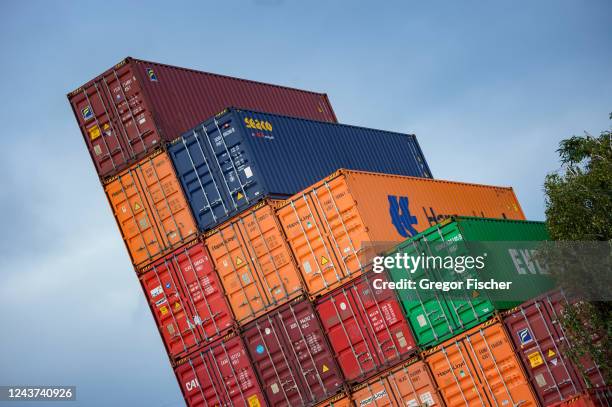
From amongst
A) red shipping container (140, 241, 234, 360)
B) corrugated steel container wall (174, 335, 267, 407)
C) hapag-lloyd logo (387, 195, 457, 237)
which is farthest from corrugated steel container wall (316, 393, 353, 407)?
hapag-lloyd logo (387, 195, 457, 237)

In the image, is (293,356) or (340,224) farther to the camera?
(293,356)

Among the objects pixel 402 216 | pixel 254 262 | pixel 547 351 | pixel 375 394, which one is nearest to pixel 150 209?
pixel 254 262

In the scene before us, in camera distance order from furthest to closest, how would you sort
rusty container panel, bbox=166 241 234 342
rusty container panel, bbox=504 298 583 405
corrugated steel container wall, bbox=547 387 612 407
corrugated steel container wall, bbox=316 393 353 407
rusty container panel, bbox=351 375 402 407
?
rusty container panel, bbox=166 241 234 342 → corrugated steel container wall, bbox=316 393 353 407 → rusty container panel, bbox=351 375 402 407 → rusty container panel, bbox=504 298 583 405 → corrugated steel container wall, bbox=547 387 612 407

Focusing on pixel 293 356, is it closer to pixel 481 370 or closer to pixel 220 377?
pixel 220 377

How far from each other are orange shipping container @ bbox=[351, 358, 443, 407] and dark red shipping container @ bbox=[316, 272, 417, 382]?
283mm

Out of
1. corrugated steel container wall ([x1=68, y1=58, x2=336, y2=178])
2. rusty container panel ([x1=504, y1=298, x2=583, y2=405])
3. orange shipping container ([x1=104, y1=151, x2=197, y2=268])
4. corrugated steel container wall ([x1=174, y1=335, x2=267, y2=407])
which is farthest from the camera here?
corrugated steel container wall ([x1=68, y1=58, x2=336, y2=178])

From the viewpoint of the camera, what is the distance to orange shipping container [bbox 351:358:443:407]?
24.2 m

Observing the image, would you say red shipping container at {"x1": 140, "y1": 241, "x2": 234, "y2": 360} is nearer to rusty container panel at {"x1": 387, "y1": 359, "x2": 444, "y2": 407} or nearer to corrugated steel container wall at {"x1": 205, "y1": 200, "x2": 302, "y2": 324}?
corrugated steel container wall at {"x1": 205, "y1": 200, "x2": 302, "y2": 324}

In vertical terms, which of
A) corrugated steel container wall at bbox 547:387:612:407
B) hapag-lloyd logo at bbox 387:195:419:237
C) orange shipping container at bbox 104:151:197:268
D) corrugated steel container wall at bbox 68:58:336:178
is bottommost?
corrugated steel container wall at bbox 547:387:612:407

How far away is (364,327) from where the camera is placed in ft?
83.4

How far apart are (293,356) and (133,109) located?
1003 cm

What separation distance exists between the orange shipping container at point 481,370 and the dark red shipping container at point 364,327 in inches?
41.3

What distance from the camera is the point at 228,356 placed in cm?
2708

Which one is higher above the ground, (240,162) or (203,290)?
(240,162)
